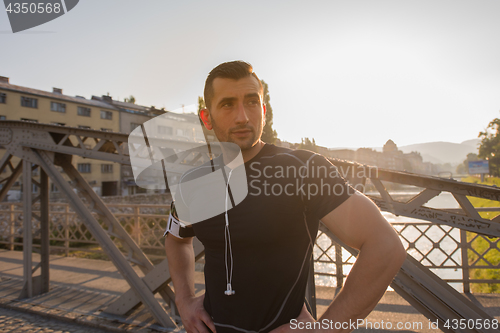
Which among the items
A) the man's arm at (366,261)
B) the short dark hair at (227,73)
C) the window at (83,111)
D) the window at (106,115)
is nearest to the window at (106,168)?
the window at (106,115)

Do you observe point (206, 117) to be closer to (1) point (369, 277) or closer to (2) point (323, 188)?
(2) point (323, 188)

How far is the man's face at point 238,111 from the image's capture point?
1.49 meters

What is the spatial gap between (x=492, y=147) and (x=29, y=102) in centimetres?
7038

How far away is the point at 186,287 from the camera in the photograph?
6.00 ft

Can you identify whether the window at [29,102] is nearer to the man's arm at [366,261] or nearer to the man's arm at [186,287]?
the man's arm at [186,287]

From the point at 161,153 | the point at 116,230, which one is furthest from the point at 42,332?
the point at 161,153

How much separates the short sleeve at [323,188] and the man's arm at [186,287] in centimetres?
86

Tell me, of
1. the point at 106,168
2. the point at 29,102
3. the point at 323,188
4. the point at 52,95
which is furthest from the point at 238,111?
the point at 106,168

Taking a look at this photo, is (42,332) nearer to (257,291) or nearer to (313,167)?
(257,291)

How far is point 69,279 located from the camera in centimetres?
693

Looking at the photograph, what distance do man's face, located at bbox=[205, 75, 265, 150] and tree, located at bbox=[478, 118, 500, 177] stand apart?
194ft

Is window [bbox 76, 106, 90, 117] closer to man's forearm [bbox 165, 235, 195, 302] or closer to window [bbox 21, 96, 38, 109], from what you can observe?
window [bbox 21, 96, 38, 109]

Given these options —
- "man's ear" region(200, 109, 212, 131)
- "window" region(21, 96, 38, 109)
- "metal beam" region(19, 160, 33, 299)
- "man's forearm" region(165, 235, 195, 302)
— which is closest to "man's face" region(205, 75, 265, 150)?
"man's ear" region(200, 109, 212, 131)

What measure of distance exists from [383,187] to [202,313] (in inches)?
98.0
